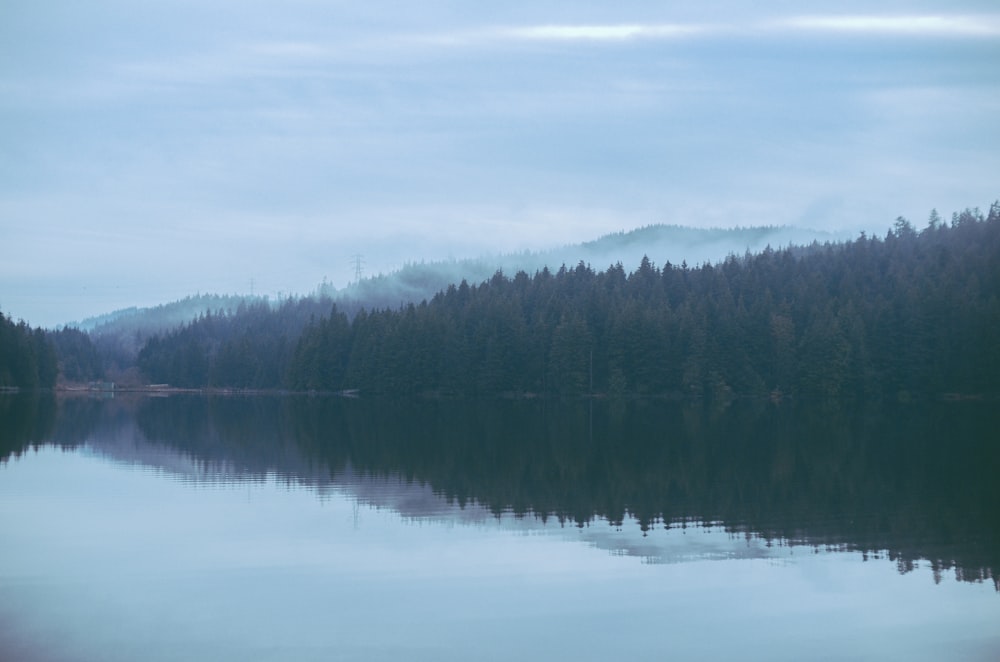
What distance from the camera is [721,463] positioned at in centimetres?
3675

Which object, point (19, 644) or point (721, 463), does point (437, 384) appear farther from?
point (19, 644)

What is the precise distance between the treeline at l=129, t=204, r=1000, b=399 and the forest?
0.61 ft

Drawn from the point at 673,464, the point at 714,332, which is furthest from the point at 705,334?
the point at 673,464

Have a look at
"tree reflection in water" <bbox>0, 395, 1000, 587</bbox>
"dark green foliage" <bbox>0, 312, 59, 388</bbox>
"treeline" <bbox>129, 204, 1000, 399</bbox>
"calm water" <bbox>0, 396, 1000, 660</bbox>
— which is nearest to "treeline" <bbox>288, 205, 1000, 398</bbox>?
"treeline" <bbox>129, 204, 1000, 399</bbox>

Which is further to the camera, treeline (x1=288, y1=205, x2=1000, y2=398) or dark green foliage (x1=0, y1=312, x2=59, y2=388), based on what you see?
dark green foliage (x1=0, y1=312, x2=59, y2=388)

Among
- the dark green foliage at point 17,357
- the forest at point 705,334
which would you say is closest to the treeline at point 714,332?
the forest at point 705,334

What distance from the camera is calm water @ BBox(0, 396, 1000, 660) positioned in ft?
47.6

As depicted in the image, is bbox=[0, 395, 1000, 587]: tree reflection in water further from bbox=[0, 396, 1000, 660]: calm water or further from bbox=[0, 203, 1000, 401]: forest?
bbox=[0, 203, 1000, 401]: forest

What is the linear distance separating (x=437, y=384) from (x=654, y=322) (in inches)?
1164

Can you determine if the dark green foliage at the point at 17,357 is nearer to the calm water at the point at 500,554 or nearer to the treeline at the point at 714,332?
the treeline at the point at 714,332

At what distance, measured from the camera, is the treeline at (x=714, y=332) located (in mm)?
108188

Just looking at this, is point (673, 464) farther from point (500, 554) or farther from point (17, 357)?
point (17, 357)

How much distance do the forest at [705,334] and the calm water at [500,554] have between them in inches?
2751

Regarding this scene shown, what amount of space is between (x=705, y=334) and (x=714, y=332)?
6.36ft
